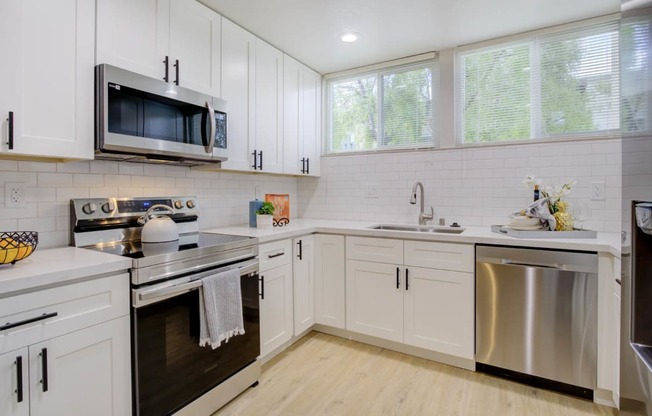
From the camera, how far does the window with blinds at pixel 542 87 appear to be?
2.42 metres

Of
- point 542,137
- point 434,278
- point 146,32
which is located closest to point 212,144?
point 146,32

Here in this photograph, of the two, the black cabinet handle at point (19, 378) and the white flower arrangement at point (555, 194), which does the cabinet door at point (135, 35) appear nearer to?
the black cabinet handle at point (19, 378)

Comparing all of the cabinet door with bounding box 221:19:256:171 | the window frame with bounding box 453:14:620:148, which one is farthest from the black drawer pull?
the window frame with bounding box 453:14:620:148

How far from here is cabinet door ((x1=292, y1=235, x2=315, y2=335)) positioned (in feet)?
8.53

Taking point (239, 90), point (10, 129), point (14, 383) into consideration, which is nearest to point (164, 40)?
point (239, 90)

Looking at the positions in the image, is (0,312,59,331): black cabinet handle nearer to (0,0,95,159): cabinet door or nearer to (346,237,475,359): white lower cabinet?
(0,0,95,159): cabinet door

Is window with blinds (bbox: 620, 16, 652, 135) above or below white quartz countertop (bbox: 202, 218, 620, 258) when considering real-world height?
above

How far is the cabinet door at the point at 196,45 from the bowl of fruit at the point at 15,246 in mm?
1147

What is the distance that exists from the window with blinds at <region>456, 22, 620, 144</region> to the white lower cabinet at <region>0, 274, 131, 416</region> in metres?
2.81

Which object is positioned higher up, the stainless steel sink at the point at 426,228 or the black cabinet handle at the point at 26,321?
the stainless steel sink at the point at 426,228

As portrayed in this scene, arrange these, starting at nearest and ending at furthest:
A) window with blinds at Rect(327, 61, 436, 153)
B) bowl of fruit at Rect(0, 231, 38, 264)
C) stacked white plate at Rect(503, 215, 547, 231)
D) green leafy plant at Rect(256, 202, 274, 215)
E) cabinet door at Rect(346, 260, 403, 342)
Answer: bowl of fruit at Rect(0, 231, 38, 264) → stacked white plate at Rect(503, 215, 547, 231) → cabinet door at Rect(346, 260, 403, 342) → green leafy plant at Rect(256, 202, 274, 215) → window with blinds at Rect(327, 61, 436, 153)

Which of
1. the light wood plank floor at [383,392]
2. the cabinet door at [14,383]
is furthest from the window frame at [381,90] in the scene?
the cabinet door at [14,383]

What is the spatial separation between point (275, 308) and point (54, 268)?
139 cm

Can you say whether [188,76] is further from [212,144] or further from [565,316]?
[565,316]
